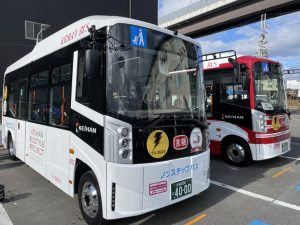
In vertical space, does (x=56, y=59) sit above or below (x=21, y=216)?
above

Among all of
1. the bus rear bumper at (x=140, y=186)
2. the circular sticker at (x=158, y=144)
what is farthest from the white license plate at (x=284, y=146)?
the circular sticker at (x=158, y=144)

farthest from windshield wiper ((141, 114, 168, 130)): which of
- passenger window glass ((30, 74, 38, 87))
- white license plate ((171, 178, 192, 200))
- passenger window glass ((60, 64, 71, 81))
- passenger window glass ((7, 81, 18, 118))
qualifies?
passenger window glass ((7, 81, 18, 118))

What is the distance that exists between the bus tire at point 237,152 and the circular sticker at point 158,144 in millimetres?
3897

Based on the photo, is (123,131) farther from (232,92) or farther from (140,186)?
(232,92)

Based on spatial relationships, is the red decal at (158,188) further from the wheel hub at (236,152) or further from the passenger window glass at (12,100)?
Result: the passenger window glass at (12,100)

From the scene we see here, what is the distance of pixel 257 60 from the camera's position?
6.86 meters

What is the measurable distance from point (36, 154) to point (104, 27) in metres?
3.36

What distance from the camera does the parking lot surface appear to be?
4000mm

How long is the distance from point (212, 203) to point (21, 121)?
4919mm

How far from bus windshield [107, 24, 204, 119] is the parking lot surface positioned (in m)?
1.60

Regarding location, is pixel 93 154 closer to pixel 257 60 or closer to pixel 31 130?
pixel 31 130

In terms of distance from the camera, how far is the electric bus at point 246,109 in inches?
257

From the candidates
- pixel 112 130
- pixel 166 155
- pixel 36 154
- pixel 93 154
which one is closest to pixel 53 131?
pixel 36 154

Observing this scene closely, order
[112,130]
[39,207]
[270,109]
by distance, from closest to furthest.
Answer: [112,130], [39,207], [270,109]
